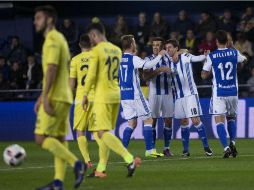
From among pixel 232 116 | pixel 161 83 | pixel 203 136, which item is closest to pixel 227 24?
pixel 161 83

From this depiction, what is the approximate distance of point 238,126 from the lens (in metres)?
21.0

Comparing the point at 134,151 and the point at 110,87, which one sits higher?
the point at 110,87

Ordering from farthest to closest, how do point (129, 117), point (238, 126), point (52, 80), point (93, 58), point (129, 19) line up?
point (129, 19) < point (238, 126) < point (129, 117) < point (93, 58) < point (52, 80)

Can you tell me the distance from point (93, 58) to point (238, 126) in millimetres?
10041

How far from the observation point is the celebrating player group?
399 inches

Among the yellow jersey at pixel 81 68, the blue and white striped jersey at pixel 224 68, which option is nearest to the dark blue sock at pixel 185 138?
the blue and white striped jersey at pixel 224 68

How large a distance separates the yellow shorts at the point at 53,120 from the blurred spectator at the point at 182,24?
1362 centimetres

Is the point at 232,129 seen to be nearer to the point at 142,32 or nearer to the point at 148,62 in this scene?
the point at 148,62

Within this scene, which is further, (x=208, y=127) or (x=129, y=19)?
(x=129, y=19)

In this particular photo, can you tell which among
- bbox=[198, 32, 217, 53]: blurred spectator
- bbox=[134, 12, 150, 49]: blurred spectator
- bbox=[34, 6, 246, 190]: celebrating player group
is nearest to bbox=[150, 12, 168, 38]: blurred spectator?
bbox=[134, 12, 150, 49]: blurred spectator

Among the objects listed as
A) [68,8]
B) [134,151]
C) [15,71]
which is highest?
[68,8]

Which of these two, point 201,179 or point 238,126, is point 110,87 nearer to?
point 201,179

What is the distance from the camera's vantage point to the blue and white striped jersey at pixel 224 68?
15.2 m

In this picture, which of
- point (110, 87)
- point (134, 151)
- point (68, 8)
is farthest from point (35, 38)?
point (110, 87)
